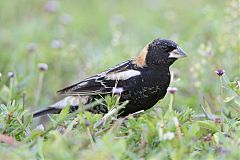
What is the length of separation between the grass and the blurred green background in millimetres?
13

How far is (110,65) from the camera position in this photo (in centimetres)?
584

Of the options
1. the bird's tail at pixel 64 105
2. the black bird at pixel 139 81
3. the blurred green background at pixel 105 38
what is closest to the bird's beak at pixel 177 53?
the black bird at pixel 139 81

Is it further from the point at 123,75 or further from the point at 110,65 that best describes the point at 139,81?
the point at 110,65

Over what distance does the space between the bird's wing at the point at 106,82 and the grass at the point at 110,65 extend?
0.30 metres

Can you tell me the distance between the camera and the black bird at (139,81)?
14.4ft

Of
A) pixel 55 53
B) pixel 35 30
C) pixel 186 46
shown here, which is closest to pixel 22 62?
pixel 55 53

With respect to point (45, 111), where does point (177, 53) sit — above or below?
above

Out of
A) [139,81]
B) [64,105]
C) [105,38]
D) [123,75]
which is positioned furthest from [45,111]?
[105,38]

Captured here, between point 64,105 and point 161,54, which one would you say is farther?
point 64,105

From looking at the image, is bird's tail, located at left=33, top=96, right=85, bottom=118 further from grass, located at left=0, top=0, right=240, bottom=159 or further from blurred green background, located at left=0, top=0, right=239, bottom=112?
blurred green background, located at left=0, top=0, right=239, bottom=112

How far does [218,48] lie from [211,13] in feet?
1.44

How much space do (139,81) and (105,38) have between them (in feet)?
12.0

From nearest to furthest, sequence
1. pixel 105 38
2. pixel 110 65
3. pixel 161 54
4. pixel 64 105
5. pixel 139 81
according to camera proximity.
Answer: 1. pixel 139 81
2. pixel 161 54
3. pixel 64 105
4. pixel 110 65
5. pixel 105 38

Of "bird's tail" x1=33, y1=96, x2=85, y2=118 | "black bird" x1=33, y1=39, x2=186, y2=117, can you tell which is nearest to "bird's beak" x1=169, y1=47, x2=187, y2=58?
"black bird" x1=33, y1=39, x2=186, y2=117
